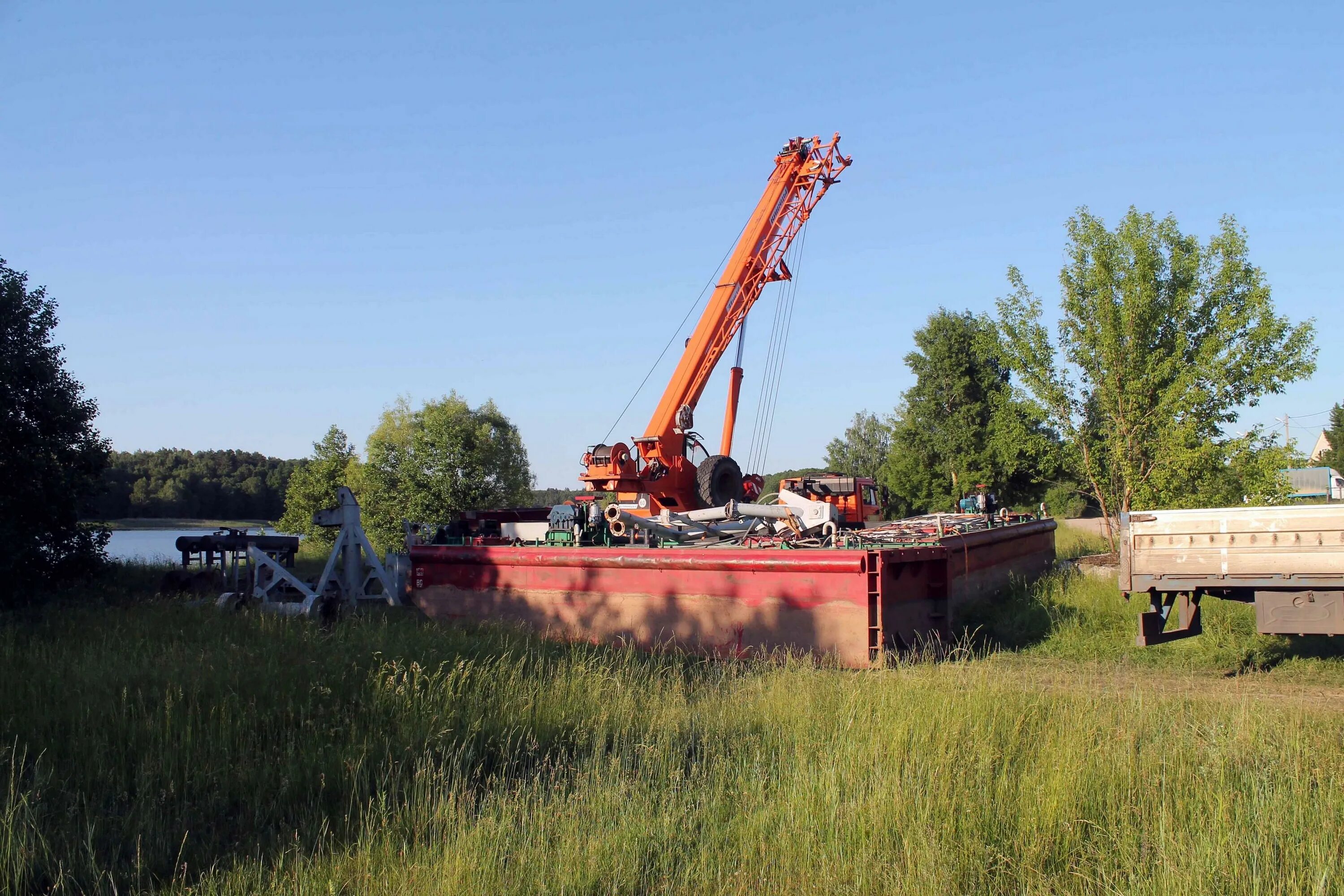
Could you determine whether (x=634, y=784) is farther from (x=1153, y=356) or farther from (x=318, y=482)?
(x=318, y=482)

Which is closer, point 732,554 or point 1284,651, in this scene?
point 1284,651

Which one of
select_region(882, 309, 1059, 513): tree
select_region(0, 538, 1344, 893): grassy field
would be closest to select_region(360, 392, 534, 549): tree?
select_region(882, 309, 1059, 513): tree

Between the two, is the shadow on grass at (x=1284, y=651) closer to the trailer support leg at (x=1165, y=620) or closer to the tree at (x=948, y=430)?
the trailer support leg at (x=1165, y=620)

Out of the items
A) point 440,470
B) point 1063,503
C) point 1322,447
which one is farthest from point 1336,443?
point 440,470

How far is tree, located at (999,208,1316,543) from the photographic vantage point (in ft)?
52.4

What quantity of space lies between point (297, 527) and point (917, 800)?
57851mm

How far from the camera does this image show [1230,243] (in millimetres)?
16672

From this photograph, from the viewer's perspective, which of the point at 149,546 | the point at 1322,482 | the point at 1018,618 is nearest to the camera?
the point at 1018,618

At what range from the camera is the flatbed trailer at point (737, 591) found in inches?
450

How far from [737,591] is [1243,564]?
19.3 ft

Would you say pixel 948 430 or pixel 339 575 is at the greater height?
pixel 948 430

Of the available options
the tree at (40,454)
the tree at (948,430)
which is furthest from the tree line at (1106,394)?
the tree at (948,430)

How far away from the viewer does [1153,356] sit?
656 inches

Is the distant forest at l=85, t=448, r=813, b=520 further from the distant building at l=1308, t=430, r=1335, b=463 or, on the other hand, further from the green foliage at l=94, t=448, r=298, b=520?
the distant building at l=1308, t=430, r=1335, b=463
